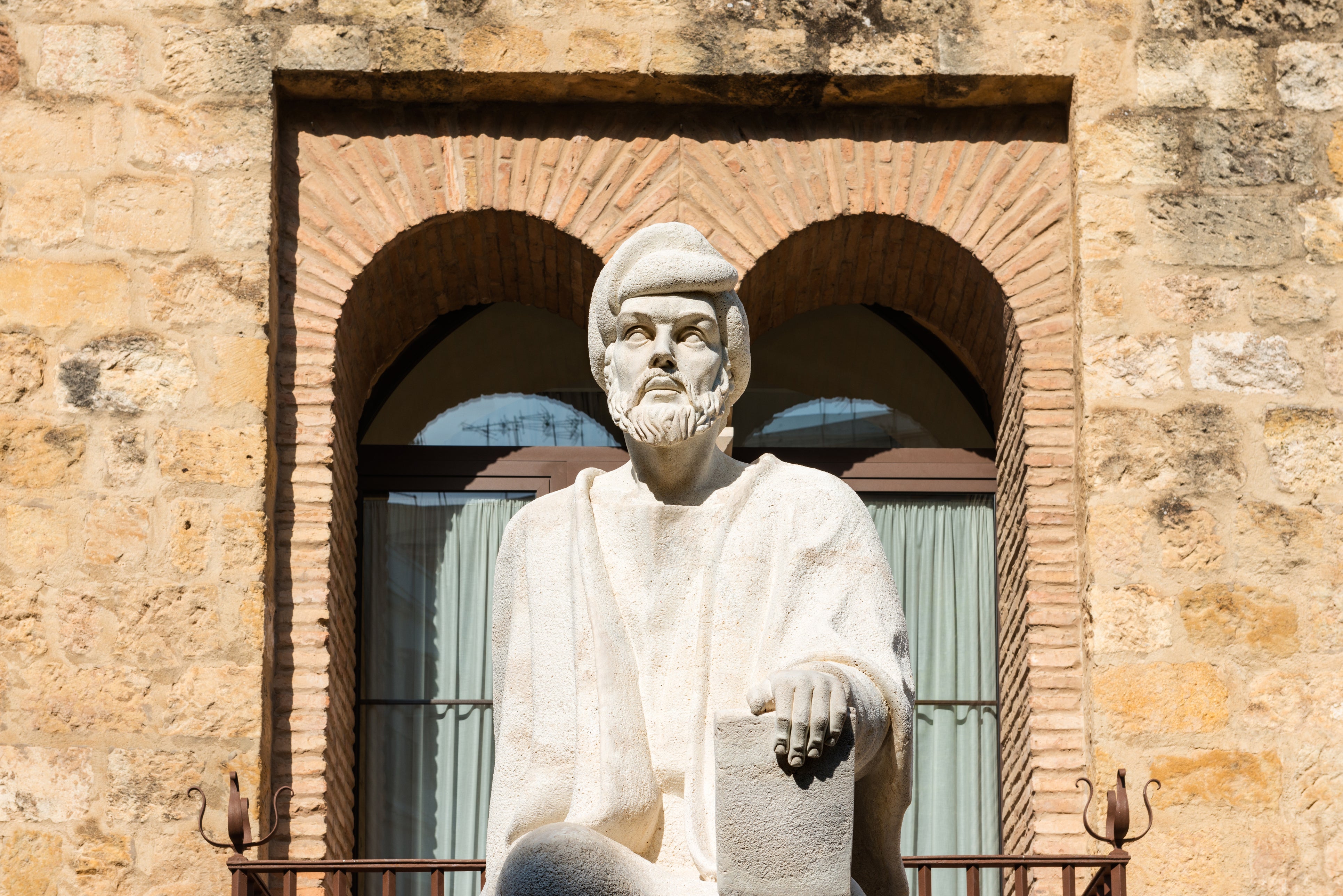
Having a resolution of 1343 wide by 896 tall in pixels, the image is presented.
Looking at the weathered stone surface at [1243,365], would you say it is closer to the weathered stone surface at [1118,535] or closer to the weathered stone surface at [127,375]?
the weathered stone surface at [1118,535]

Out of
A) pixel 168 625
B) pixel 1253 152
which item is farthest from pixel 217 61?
pixel 1253 152

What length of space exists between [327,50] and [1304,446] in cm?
354

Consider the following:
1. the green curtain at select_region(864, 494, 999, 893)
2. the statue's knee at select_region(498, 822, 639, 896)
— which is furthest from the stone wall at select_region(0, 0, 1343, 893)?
the statue's knee at select_region(498, 822, 639, 896)

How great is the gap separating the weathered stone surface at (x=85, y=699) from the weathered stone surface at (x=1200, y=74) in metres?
3.91

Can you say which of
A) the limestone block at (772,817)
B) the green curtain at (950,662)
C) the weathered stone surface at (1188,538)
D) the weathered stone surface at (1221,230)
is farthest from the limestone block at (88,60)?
the limestone block at (772,817)

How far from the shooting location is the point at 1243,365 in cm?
723

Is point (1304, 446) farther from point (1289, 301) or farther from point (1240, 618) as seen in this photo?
point (1240, 618)

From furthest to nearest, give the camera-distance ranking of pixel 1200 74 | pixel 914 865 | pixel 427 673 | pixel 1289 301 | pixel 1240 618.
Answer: pixel 427 673, pixel 1200 74, pixel 1289 301, pixel 1240 618, pixel 914 865

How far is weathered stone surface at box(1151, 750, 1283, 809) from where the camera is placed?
6.77 metres

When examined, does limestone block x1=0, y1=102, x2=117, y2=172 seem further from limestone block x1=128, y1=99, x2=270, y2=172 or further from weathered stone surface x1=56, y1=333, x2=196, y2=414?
weathered stone surface x1=56, y1=333, x2=196, y2=414

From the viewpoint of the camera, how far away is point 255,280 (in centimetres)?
723

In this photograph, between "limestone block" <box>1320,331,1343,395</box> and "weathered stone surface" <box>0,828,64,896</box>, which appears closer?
"weathered stone surface" <box>0,828,64,896</box>

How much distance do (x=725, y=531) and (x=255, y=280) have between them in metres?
3.42

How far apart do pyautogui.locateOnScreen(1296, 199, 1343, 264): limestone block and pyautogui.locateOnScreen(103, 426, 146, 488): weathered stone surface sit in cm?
393
